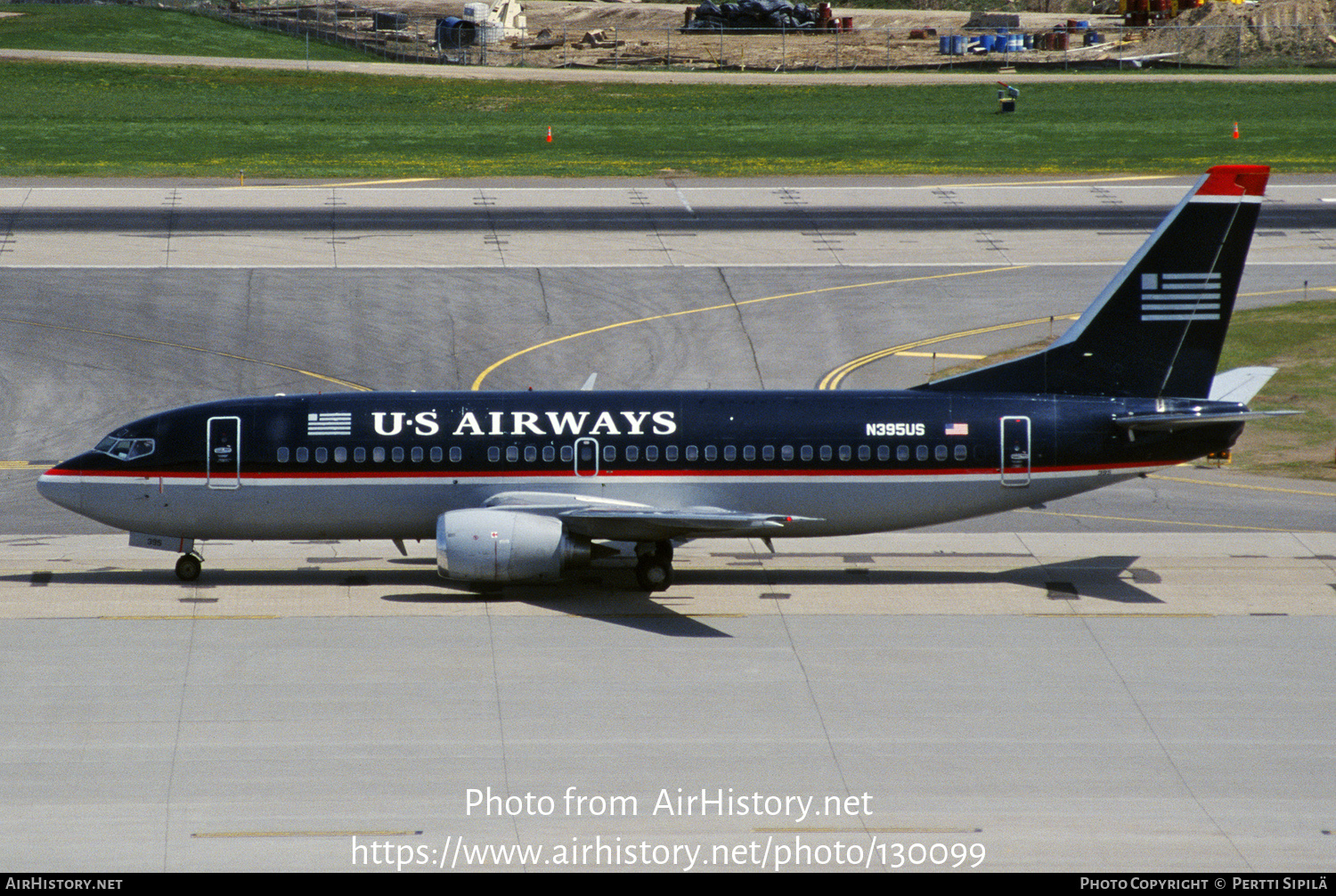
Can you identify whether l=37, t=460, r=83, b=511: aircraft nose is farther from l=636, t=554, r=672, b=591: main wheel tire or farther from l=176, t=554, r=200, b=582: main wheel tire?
l=636, t=554, r=672, b=591: main wheel tire

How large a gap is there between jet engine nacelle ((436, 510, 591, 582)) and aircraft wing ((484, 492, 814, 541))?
20.4 inches

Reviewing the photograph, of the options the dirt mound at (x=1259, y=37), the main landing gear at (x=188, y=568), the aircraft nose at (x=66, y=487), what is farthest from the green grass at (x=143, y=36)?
the main landing gear at (x=188, y=568)

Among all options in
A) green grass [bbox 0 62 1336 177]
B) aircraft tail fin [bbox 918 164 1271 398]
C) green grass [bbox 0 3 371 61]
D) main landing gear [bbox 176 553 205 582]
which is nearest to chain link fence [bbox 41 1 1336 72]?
green grass [bbox 0 3 371 61]

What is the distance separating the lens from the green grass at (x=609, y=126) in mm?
83125

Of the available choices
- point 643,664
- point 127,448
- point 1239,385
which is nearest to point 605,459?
point 643,664

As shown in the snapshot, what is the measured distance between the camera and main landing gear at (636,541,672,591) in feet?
112

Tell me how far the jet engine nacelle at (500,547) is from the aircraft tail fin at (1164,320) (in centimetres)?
1037

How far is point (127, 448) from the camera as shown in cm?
3434

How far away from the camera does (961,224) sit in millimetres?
70812

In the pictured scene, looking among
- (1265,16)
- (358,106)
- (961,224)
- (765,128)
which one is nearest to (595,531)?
(961,224)

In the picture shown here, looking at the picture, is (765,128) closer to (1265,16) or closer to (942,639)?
(1265,16)

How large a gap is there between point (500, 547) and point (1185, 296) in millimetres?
16701

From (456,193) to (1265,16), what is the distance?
74962 millimetres

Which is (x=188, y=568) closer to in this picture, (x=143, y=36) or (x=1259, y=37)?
(x=143, y=36)
